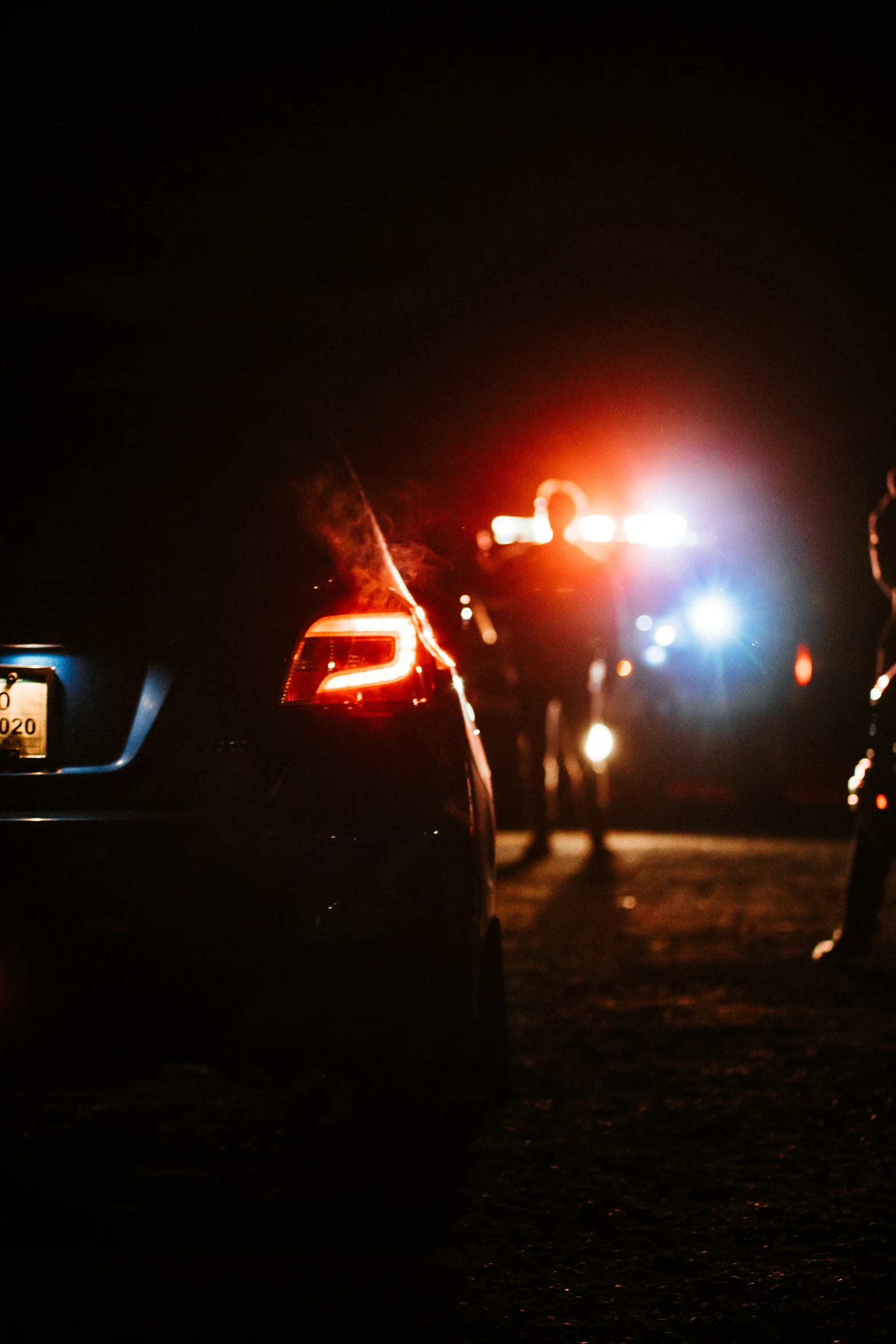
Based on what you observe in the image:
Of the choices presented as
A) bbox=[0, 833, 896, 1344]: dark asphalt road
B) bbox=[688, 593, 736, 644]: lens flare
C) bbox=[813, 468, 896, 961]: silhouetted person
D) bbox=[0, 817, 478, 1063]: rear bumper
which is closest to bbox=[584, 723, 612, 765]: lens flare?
bbox=[688, 593, 736, 644]: lens flare

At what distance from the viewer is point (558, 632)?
29.9ft

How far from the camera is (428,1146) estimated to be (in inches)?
156

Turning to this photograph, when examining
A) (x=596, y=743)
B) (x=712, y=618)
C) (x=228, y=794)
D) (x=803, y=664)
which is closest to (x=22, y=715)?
(x=228, y=794)

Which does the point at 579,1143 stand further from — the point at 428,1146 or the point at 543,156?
the point at 543,156

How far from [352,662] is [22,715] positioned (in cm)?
69

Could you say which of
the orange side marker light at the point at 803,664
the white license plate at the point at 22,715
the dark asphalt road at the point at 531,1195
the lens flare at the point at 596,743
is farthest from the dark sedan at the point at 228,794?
the orange side marker light at the point at 803,664

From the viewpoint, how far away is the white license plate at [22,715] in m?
3.29

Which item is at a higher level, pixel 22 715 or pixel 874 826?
pixel 22 715

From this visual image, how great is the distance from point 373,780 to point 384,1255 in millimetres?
938

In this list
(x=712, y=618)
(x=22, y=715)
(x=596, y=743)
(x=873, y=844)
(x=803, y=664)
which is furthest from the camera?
(x=712, y=618)

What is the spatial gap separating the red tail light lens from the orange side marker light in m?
6.72

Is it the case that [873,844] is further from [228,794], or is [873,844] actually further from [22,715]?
[22,715]

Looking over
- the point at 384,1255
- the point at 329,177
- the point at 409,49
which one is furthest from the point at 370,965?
the point at 409,49

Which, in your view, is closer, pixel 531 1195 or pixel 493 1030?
pixel 531 1195
